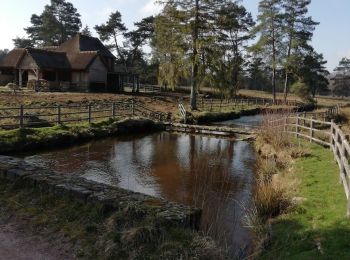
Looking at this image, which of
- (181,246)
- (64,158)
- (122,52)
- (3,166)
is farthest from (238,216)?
(122,52)

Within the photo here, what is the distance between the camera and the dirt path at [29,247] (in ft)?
20.7

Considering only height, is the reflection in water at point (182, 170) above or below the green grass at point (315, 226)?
below

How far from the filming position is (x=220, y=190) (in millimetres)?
11953

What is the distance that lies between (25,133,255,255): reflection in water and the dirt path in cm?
266

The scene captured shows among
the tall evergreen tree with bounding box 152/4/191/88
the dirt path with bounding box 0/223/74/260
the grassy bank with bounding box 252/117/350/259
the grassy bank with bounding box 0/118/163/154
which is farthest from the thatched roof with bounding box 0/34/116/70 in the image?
the dirt path with bounding box 0/223/74/260

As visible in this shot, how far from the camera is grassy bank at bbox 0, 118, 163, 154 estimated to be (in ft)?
56.9

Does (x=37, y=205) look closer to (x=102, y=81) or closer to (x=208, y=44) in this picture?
(x=208, y=44)

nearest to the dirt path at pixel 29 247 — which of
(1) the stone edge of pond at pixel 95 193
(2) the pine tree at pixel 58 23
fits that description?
(1) the stone edge of pond at pixel 95 193

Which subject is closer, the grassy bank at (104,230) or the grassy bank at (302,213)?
the grassy bank at (104,230)

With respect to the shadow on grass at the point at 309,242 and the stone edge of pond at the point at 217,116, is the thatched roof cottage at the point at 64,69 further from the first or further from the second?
the shadow on grass at the point at 309,242

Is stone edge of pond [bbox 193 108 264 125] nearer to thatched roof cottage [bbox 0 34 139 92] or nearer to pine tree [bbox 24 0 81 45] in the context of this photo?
thatched roof cottage [bbox 0 34 139 92]

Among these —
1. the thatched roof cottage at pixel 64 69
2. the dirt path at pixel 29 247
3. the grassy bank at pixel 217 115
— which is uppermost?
the thatched roof cottage at pixel 64 69

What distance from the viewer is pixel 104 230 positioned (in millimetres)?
6910

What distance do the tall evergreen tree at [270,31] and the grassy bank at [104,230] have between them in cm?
4838
